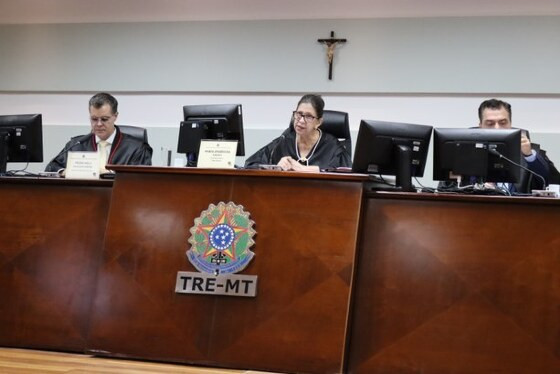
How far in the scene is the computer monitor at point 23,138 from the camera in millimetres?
4387

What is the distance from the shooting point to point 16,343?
356 centimetres

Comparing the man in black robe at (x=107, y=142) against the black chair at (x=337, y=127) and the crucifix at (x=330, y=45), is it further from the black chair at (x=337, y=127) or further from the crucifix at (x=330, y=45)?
the crucifix at (x=330, y=45)

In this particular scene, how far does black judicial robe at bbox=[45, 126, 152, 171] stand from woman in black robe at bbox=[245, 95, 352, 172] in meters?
0.75

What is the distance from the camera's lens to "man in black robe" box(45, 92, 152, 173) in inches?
193

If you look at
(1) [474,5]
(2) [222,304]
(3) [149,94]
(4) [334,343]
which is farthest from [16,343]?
(1) [474,5]

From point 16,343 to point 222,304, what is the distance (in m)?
1.04

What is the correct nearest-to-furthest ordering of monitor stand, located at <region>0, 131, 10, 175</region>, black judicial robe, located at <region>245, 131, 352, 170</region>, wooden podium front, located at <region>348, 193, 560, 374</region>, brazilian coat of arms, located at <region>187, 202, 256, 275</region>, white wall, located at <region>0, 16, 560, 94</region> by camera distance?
wooden podium front, located at <region>348, 193, 560, 374</region>, brazilian coat of arms, located at <region>187, 202, 256, 275</region>, monitor stand, located at <region>0, 131, 10, 175</region>, black judicial robe, located at <region>245, 131, 352, 170</region>, white wall, located at <region>0, 16, 560, 94</region>

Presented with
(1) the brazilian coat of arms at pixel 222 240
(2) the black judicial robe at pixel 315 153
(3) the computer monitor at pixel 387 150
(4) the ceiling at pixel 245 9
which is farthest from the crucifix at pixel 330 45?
(1) the brazilian coat of arms at pixel 222 240

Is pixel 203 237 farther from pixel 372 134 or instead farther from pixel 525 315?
pixel 525 315

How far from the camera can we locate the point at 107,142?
5012mm

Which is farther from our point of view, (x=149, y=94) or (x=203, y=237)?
(x=149, y=94)

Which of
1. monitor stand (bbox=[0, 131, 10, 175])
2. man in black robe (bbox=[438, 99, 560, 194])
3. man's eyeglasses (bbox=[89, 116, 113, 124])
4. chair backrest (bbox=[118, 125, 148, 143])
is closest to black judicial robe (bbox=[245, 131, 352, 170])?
man in black robe (bbox=[438, 99, 560, 194])

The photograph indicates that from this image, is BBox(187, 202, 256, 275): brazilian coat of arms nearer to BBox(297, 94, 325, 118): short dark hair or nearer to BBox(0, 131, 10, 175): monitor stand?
BBox(297, 94, 325, 118): short dark hair

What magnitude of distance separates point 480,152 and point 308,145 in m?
1.35
